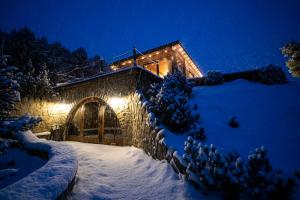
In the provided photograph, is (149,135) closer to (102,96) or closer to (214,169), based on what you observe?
(214,169)

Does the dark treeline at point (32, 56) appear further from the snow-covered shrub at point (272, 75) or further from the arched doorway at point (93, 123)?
the snow-covered shrub at point (272, 75)

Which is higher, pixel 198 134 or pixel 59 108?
pixel 59 108

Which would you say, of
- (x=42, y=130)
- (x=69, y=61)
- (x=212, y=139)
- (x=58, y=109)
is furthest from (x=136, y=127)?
(x=69, y=61)

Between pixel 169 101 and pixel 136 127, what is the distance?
247cm

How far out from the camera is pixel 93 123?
448 inches

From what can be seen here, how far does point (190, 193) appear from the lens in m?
3.88

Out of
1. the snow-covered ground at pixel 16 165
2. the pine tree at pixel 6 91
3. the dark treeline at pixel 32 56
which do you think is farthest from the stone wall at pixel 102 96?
the dark treeline at pixel 32 56

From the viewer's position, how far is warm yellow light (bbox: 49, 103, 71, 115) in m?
12.3

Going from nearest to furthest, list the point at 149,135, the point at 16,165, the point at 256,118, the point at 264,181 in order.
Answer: the point at 264,181
the point at 16,165
the point at 256,118
the point at 149,135

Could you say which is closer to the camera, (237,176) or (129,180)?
(237,176)

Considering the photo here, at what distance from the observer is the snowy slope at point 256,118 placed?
5039mm

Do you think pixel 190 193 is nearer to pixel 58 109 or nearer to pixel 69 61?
pixel 58 109

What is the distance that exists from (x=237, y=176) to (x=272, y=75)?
8482 millimetres

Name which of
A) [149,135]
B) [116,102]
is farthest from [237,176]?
[116,102]
